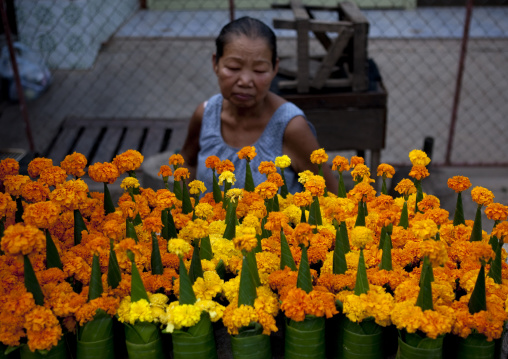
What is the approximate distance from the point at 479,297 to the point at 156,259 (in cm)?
73

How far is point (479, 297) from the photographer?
1170 millimetres

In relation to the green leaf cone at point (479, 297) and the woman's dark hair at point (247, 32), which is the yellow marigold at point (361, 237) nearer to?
the green leaf cone at point (479, 297)

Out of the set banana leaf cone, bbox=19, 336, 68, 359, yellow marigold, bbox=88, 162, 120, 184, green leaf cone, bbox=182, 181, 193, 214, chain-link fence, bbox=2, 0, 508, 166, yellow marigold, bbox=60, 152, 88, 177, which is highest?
yellow marigold, bbox=88, 162, 120, 184

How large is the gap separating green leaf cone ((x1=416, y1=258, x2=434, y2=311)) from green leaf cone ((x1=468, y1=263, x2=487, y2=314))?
99mm

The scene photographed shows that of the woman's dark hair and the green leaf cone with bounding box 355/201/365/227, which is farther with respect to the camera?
the woman's dark hair

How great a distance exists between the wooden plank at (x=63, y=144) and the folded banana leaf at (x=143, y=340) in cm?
305

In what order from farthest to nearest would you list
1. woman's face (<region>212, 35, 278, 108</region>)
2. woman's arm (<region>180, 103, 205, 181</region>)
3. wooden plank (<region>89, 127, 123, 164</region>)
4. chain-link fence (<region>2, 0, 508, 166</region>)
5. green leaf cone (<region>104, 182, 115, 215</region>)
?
chain-link fence (<region>2, 0, 508, 166</region>) → wooden plank (<region>89, 127, 123, 164</region>) → woman's arm (<region>180, 103, 205, 181</region>) → woman's face (<region>212, 35, 278, 108</region>) → green leaf cone (<region>104, 182, 115, 215</region>)

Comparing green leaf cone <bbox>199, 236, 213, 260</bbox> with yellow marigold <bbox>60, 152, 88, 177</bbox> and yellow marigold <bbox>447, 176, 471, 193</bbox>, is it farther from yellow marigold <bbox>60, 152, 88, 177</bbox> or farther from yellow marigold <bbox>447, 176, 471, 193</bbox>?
yellow marigold <bbox>447, 176, 471, 193</bbox>

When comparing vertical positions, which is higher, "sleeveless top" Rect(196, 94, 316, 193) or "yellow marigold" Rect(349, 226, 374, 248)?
"yellow marigold" Rect(349, 226, 374, 248)

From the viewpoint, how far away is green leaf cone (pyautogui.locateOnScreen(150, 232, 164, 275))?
4.31 feet

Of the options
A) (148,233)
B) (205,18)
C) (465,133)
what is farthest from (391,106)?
(148,233)

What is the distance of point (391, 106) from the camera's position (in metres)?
5.12

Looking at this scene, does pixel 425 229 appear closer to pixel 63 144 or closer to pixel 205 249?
pixel 205 249

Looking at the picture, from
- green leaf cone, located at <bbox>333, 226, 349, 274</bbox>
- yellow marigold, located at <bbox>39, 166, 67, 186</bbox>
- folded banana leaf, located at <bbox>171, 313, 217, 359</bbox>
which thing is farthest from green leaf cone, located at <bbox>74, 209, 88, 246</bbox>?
green leaf cone, located at <bbox>333, 226, 349, 274</bbox>
